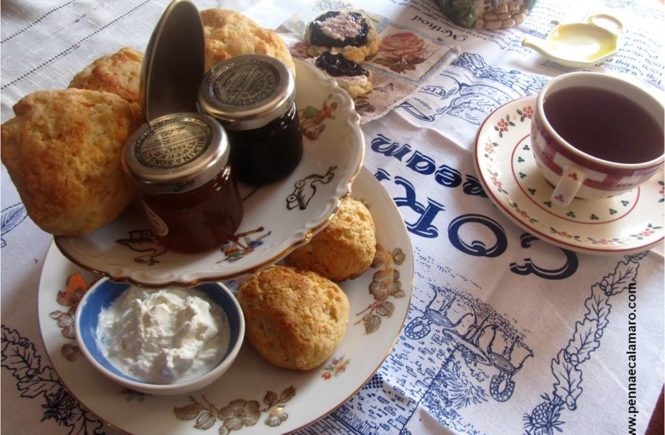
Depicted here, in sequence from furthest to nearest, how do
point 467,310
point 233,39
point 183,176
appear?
point 467,310
point 233,39
point 183,176

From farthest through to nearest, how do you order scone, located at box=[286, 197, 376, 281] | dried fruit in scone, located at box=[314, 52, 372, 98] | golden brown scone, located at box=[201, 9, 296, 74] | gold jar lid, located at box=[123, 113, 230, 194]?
dried fruit in scone, located at box=[314, 52, 372, 98] → scone, located at box=[286, 197, 376, 281] → golden brown scone, located at box=[201, 9, 296, 74] → gold jar lid, located at box=[123, 113, 230, 194]

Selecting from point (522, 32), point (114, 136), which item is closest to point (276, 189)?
point (114, 136)

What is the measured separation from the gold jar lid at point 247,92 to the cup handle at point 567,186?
1.27 feet

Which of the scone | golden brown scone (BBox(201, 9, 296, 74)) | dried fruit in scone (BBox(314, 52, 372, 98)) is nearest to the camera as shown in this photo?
golden brown scone (BBox(201, 9, 296, 74))

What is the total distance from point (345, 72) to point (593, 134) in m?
0.39

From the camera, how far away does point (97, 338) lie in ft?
1.83

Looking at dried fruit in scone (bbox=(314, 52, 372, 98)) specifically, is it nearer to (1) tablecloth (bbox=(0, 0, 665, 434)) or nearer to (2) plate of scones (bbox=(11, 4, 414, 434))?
(1) tablecloth (bbox=(0, 0, 665, 434))

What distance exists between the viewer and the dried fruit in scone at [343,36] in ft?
3.02

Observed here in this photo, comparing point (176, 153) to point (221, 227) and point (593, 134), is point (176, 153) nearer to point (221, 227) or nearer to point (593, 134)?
point (221, 227)

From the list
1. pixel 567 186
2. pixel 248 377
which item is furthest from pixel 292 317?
pixel 567 186

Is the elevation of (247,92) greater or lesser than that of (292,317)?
greater

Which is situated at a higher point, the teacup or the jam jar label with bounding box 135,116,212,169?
the jam jar label with bounding box 135,116,212,169

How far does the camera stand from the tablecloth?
0.59 meters

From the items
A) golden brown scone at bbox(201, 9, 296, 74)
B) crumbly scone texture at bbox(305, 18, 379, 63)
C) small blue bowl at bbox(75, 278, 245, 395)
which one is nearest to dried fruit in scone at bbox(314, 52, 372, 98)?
crumbly scone texture at bbox(305, 18, 379, 63)
